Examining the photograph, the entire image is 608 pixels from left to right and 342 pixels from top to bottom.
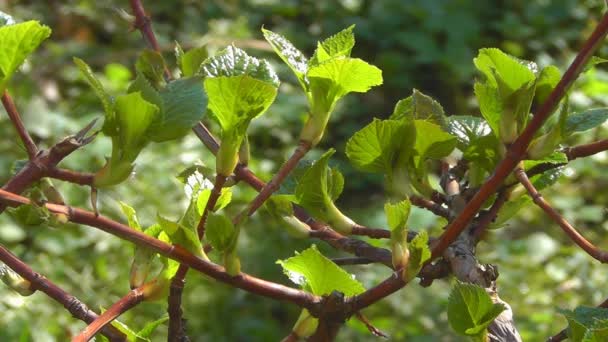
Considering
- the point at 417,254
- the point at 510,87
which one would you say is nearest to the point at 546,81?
the point at 510,87

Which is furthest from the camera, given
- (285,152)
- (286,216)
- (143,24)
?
(285,152)

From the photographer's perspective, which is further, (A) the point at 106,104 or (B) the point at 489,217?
(B) the point at 489,217

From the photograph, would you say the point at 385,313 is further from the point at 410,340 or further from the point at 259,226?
the point at 259,226

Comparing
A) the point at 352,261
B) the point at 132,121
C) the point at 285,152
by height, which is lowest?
the point at 285,152

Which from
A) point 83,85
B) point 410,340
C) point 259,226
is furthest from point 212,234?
point 83,85

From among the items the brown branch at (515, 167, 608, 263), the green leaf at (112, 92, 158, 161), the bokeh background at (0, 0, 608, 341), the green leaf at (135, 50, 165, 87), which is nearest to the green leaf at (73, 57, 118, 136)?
the green leaf at (112, 92, 158, 161)

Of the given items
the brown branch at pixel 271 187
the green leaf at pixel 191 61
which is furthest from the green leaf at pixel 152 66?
the brown branch at pixel 271 187

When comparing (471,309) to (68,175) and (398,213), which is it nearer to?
(398,213)
